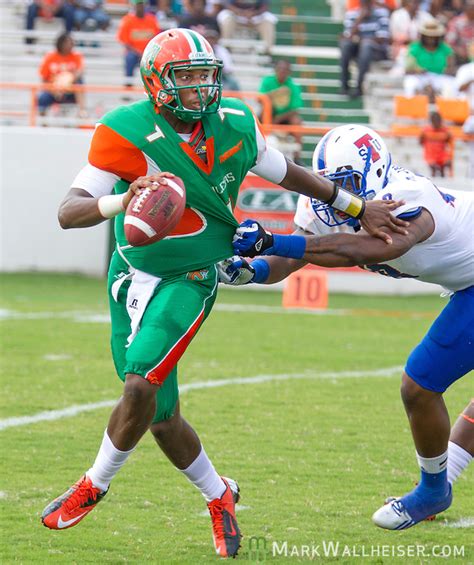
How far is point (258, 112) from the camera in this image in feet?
49.8

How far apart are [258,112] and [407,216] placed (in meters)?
10.8

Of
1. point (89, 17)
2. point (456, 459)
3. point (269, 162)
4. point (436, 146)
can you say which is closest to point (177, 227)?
point (269, 162)

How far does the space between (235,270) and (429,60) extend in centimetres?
1237

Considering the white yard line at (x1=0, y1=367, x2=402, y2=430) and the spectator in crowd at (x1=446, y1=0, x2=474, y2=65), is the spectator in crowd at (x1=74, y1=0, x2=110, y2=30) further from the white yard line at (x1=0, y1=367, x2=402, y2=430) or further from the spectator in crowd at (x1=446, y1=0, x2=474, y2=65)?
the white yard line at (x1=0, y1=367, x2=402, y2=430)

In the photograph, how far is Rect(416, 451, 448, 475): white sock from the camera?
15.6ft

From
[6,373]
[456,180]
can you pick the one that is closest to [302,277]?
[456,180]

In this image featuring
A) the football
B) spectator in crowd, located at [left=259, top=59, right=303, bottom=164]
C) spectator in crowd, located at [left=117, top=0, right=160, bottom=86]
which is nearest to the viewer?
the football

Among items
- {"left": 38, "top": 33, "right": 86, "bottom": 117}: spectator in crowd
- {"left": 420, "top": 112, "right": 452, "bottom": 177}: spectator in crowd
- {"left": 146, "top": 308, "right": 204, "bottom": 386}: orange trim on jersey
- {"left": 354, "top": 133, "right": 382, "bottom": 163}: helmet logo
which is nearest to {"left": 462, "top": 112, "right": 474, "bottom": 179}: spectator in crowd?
{"left": 420, "top": 112, "right": 452, "bottom": 177}: spectator in crowd

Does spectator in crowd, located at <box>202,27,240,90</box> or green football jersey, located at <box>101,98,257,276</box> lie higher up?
green football jersey, located at <box>101,98,257,276</box>

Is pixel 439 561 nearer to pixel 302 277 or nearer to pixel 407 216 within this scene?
pixel 407 216

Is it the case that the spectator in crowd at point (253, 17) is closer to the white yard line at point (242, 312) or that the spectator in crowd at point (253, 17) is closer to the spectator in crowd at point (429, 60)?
the spectator in crowd at point (429, 60)

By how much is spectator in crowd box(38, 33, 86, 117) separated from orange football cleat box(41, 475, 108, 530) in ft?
35.0

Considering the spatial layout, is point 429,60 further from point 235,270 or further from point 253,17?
point 235,270

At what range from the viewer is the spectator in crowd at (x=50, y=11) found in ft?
55.7
